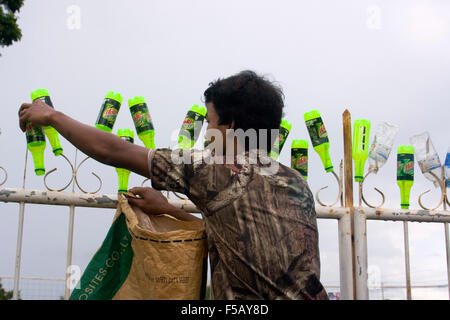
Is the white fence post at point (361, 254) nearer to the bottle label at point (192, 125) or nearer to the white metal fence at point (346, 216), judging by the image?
the white metal fence at point (346, 216)

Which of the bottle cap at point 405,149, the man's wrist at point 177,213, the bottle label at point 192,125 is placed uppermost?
the bottle label at point 192,125

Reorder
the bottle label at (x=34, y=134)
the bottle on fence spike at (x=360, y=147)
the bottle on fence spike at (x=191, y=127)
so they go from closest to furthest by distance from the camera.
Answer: the bottle label at (x=34, y=134)
the bottle on fence spike at (x=191, y=127)
the bottle on fence spike at (x=360, y=147)

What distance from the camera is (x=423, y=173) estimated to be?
2777 mm

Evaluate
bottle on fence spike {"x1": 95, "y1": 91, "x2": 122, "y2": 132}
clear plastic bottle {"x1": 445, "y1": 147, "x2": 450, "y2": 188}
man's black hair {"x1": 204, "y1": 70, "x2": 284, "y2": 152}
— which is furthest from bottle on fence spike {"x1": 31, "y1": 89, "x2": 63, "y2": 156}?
clear plastic bottle {"x1": 445, "y1": 147, "x2": 450, "y2": 188}

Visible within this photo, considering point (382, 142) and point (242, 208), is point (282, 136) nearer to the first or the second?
point (382, 142)

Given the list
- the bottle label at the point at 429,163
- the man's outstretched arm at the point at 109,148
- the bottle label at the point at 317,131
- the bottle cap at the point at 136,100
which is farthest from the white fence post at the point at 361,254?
the man's outstretched arm at the point at 109,148

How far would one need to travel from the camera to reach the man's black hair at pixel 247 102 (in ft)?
5.06

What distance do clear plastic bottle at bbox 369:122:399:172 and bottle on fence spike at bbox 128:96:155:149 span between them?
1.22 metres

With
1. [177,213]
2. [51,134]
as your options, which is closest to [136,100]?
[51,134]

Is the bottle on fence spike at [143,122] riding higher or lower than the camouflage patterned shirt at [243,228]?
higher

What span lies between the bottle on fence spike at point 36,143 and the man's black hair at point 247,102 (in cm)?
91

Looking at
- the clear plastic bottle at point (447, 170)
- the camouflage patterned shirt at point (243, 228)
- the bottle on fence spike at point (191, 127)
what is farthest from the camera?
the clear plastic bottle at point (447, 170)

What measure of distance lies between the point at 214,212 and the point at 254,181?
0.51 ft
